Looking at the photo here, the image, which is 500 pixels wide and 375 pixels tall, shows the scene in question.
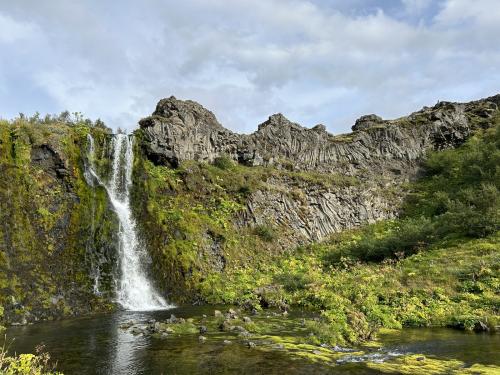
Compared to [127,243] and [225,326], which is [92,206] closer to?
[127,243]

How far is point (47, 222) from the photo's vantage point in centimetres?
3019

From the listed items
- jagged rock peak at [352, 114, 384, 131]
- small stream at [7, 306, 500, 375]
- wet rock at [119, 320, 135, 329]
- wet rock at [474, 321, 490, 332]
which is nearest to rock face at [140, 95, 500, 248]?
jagged rock peak at [352, 114, 384, 131]

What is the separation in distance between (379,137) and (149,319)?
52695 millimetres

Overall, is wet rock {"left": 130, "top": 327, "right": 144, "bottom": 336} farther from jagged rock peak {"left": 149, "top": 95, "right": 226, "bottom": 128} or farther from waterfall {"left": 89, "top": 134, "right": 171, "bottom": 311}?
jagged rock peak {"left": 149, "top": 95, "right": 226, "bottom": 128}

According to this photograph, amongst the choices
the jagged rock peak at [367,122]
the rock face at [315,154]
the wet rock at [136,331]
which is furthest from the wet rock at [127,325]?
the jagged rock peak at [367,122]

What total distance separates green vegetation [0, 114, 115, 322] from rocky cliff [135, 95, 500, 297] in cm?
497

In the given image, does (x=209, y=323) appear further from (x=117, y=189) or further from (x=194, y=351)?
(x=117, y=189)

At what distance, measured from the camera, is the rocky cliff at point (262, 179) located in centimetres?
3766

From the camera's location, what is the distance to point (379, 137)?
219ft

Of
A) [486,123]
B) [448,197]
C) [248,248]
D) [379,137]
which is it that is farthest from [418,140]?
[248,248]

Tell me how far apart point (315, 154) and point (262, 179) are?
533 inches

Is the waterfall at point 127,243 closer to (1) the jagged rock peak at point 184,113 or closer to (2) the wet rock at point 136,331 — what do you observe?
(2) the wet rock at point 136,331

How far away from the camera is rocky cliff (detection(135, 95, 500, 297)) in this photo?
1483 inches

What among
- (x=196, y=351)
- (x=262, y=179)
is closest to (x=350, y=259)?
(x=262, y=179)
